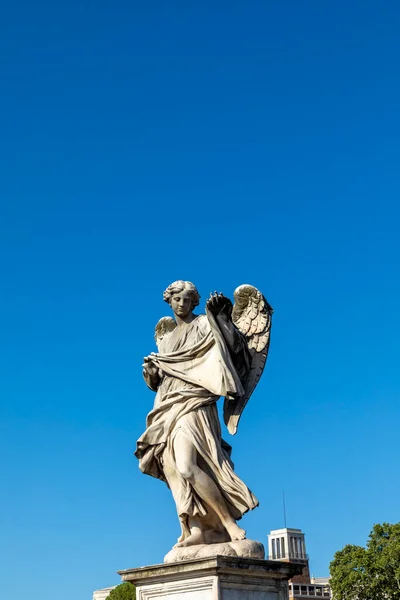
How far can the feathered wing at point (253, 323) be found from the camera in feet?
38.5

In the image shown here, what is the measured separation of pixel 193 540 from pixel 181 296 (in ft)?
10.4

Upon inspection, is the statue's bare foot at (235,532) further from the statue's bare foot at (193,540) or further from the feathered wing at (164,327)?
the feathered wing at (164,327)

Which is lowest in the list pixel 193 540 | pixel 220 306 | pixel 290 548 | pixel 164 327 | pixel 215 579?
pixel 215 579

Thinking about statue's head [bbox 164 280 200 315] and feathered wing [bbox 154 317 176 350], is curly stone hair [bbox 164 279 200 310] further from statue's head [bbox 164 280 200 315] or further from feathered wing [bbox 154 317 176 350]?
feathered wing [bbox 154 317 176 350]

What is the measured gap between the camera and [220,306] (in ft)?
37.1

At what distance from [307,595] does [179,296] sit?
319ft

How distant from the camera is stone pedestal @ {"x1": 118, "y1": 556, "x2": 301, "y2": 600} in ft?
32.2

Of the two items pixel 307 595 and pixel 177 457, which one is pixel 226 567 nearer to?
pixel 177 457

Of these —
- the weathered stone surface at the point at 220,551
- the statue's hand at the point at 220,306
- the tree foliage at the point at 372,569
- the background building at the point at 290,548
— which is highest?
the background building at the point at 290,548

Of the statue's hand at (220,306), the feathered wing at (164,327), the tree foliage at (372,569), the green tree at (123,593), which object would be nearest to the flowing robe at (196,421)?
the statue's hand at (220,306)

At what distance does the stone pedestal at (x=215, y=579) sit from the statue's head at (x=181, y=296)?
3369 millimetres

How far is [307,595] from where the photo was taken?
335ft

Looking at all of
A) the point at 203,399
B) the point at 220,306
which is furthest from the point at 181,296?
the point at 203,399

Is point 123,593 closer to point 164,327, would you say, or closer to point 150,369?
point 164,327
